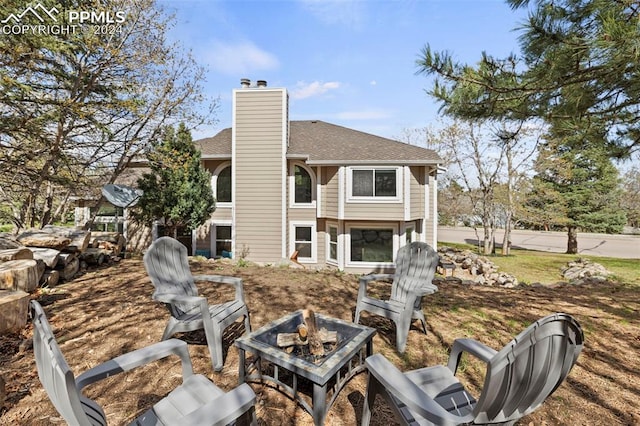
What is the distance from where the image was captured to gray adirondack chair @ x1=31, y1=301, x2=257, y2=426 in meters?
1.21

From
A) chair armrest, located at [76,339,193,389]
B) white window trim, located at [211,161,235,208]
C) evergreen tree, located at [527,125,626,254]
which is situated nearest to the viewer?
chair armrest, located at [76,339,193,389]

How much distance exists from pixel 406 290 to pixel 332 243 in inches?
311

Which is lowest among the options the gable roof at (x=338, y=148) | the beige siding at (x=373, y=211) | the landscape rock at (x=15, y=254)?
the landscape rock at (x=15, y=254)

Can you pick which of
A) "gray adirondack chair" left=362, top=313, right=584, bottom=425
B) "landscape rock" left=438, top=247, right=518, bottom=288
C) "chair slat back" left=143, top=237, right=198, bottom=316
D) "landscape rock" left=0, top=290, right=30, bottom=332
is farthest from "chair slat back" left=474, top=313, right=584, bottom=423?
"landscape rock" left=438, top=247, right=518, bottom=288

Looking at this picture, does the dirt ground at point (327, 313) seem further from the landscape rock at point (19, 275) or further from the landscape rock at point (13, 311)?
the landscape rock at point (19, 275)


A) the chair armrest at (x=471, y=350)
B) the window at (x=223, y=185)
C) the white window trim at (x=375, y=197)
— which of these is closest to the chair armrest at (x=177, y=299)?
the chair armrest at (x=471, y=350)

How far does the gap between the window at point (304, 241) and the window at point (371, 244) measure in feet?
5.21

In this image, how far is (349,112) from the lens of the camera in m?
16.9

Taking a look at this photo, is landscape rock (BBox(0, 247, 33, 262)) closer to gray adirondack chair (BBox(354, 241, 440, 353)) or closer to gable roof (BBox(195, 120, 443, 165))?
gray adirondack chair (BBox(354, 241, 440, 353))

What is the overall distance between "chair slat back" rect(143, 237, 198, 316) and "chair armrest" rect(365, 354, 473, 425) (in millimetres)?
2162

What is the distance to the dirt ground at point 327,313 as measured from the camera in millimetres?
2283

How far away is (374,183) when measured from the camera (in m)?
10.5

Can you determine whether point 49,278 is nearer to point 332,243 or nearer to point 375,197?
point 332,243

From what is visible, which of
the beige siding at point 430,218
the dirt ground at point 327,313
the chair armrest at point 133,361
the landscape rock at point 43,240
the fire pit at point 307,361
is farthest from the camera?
the beige siding at point 430,218
